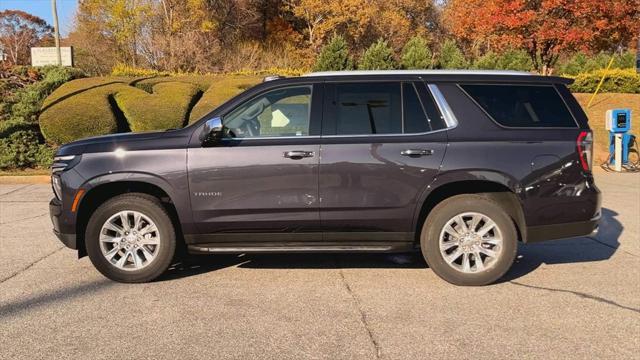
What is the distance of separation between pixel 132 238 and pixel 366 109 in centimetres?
244

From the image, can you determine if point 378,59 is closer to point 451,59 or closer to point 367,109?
point 451,59

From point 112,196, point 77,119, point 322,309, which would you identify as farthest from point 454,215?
point 77,119

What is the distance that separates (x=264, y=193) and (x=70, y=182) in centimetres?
175

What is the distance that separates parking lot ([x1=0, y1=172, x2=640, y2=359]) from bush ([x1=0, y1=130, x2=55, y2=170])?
7.13 meters

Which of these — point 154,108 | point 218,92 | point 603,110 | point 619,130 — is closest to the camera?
point 619,130

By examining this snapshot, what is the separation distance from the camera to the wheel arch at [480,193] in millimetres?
4824

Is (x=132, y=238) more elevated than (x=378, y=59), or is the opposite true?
(x=378, y=59)

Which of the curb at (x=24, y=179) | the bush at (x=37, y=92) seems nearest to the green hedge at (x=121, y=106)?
the bush at (x=37, y=92)

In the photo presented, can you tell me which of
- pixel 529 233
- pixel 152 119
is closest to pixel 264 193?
pixel 529 233

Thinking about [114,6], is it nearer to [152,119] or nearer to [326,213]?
[152,119]

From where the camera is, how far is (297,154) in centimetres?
472

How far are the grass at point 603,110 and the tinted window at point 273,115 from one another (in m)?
10.4

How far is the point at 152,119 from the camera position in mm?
13602

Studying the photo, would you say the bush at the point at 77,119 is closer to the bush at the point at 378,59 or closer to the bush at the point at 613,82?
the bush at the point at 378,59
